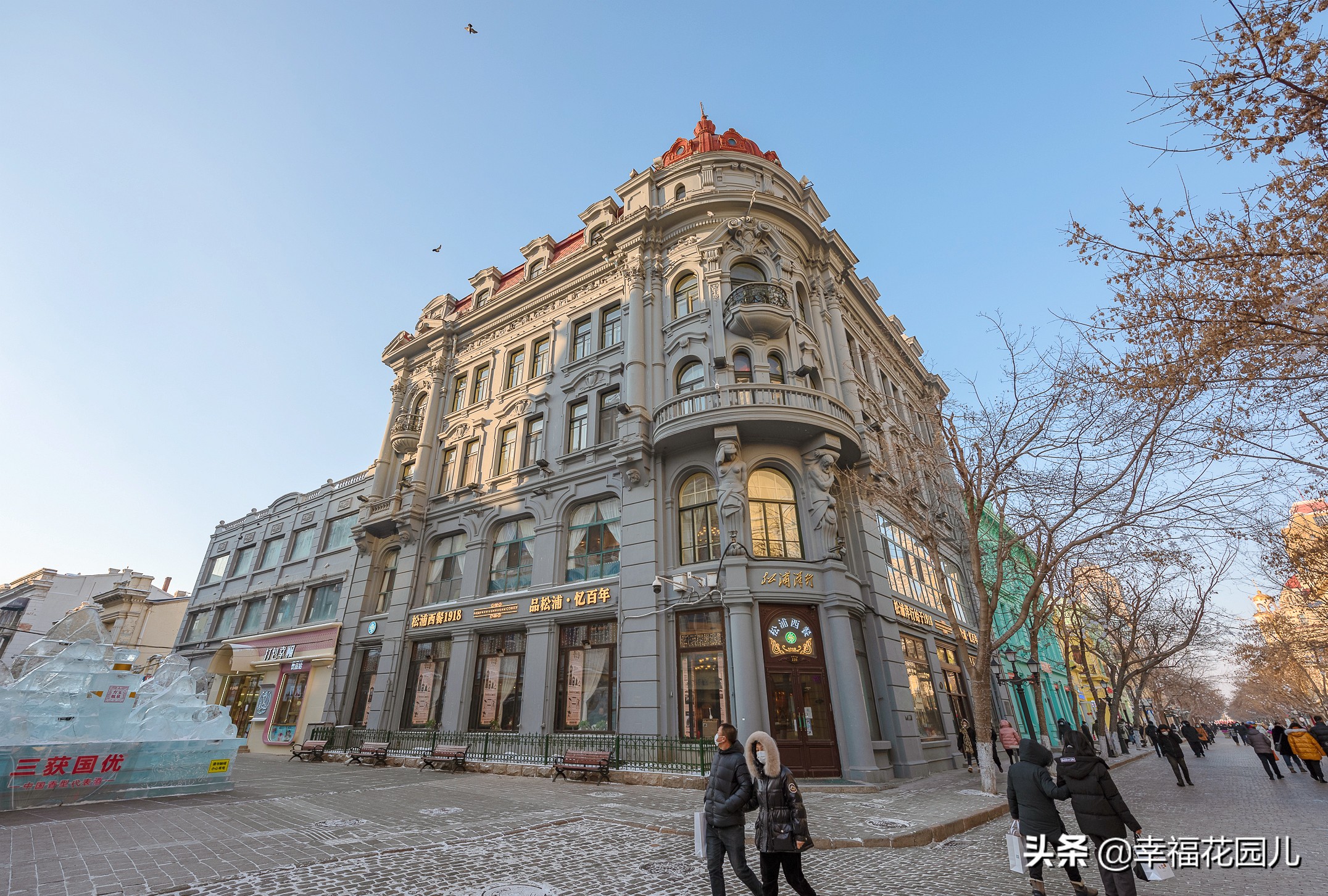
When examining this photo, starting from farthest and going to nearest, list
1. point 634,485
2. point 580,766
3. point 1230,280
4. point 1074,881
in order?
point 634,485 < point 580,766 < point 1230,280 < point 1074,881

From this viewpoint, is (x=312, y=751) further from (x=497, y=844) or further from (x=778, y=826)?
(x=778, y=826)

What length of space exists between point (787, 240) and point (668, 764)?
61.9ft

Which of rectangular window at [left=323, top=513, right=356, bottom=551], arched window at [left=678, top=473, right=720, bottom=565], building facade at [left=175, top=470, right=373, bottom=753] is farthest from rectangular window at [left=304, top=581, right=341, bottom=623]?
arched window at [left=678, top=473, right=720, bottom=565]

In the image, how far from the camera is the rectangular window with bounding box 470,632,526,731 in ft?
59.9

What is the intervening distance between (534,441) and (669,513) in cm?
775

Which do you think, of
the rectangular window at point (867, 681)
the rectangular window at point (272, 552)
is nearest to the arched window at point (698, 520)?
the rectangular window at point (867, 681)

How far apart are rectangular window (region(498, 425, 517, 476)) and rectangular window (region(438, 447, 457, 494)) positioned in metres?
2.57

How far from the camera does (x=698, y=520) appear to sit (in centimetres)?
1742

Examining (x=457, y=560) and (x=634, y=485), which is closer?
(x=634, y=485)

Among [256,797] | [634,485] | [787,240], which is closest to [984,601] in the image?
[634,485]

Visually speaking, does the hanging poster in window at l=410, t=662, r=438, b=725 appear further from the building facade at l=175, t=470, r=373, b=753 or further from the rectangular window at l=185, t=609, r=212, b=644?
the rectangular window at l=185, t=609, r=212, b=644

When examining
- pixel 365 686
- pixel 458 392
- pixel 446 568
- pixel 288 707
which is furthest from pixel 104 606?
pixel 446 568

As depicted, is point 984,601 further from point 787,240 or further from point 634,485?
point 787,240

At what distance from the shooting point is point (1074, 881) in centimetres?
542
